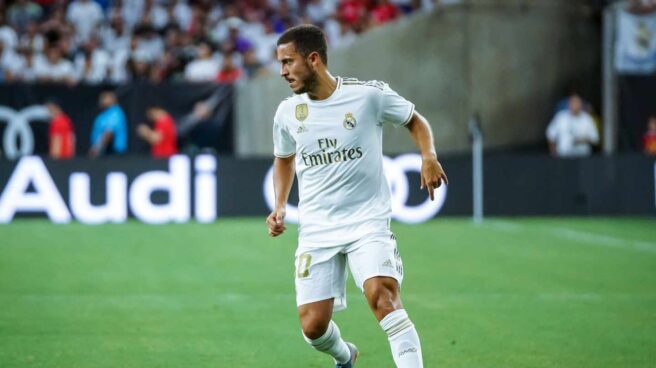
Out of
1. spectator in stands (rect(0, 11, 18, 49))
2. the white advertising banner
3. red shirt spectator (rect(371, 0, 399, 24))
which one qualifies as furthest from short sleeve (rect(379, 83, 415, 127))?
red shirt spectator (rect(371, 0, 399, 24))

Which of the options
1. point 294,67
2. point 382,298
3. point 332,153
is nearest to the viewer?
point 382,298

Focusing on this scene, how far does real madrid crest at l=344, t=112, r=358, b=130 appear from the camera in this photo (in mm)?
6965

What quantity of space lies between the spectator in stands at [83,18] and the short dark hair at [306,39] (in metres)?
18.7

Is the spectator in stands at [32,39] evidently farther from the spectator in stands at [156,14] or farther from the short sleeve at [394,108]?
the short sleeve at [394,108]

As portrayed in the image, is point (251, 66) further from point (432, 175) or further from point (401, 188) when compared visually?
point (432, 175)

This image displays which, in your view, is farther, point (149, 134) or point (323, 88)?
point (149, 134)

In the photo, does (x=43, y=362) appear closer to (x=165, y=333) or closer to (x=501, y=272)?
(x=165, y=333)

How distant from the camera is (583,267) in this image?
47.1ft

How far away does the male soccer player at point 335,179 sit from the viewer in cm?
680

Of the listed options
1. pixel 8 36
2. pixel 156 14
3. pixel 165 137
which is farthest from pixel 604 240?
pixel 8 36

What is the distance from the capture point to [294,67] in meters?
6.88

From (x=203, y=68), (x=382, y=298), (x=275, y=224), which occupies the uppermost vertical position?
(x=203, y=68)

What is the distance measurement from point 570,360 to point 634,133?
670 inches

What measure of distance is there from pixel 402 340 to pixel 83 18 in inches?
776
